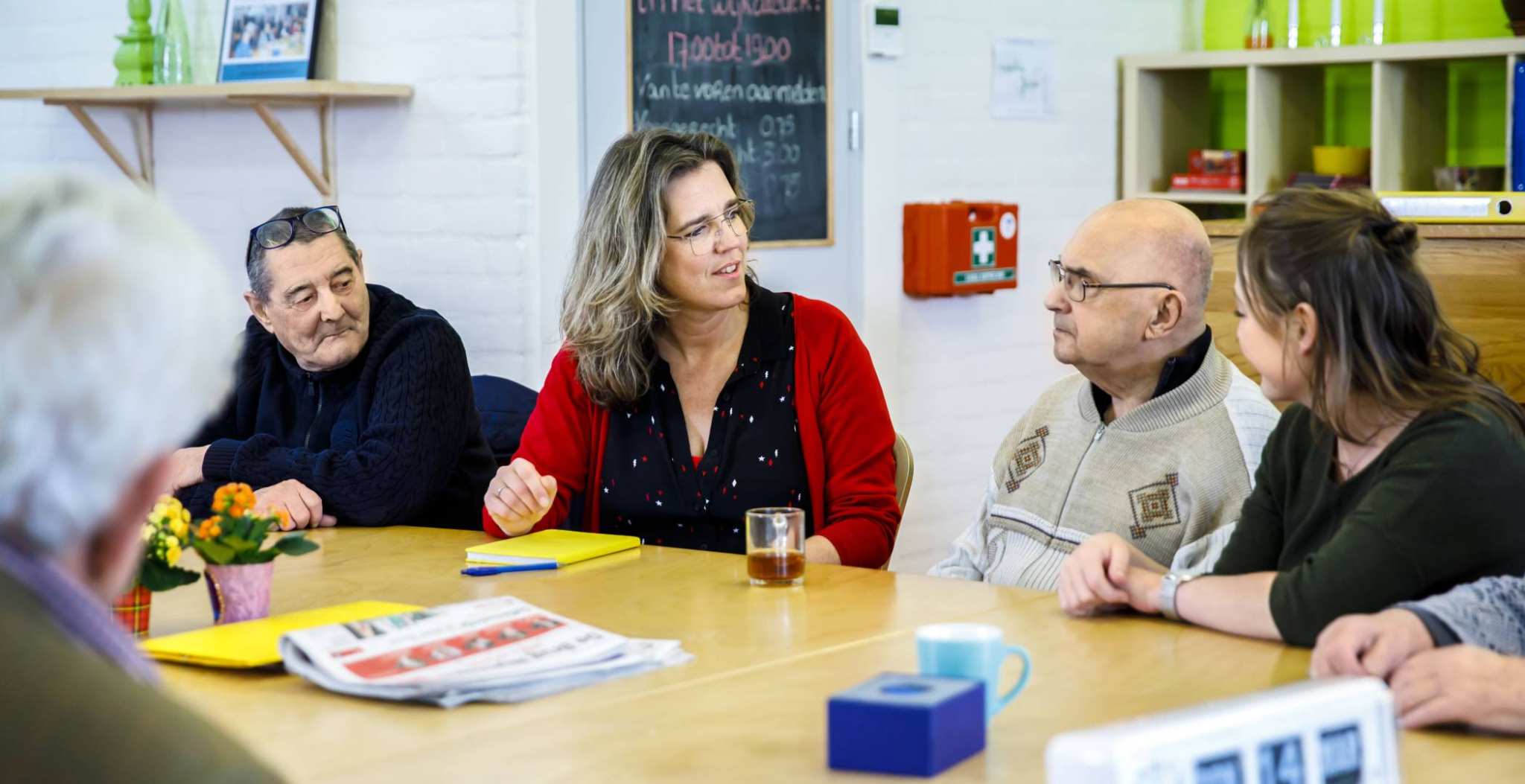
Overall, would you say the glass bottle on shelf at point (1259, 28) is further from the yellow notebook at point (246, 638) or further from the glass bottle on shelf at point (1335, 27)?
the yellow notebook at point (246, 638)

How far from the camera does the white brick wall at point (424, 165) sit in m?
3.60

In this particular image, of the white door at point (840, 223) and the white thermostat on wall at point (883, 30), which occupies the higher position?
the white thermostat on wall at point (883, 30)

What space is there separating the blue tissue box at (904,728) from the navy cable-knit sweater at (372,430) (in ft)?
4.89

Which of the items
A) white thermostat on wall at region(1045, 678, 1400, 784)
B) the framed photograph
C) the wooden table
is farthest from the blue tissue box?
the framed photograph

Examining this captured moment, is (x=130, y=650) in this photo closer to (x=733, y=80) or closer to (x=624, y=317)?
(x=624, y=317)

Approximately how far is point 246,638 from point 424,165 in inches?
80.1

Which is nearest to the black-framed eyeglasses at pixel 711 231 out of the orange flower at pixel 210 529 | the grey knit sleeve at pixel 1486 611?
the orange flower at pixel 210 529

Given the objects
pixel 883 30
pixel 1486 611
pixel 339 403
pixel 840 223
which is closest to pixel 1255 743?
pixel 1486 611

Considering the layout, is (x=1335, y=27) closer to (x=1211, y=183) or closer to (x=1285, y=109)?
(x=1285, y=109)

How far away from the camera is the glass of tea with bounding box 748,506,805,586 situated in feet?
7.00

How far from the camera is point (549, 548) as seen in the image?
2.37m

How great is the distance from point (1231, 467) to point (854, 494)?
0.65 meters

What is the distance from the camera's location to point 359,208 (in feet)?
12.5

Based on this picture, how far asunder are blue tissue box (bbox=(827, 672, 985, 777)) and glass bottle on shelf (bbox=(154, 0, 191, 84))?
3083 mm
